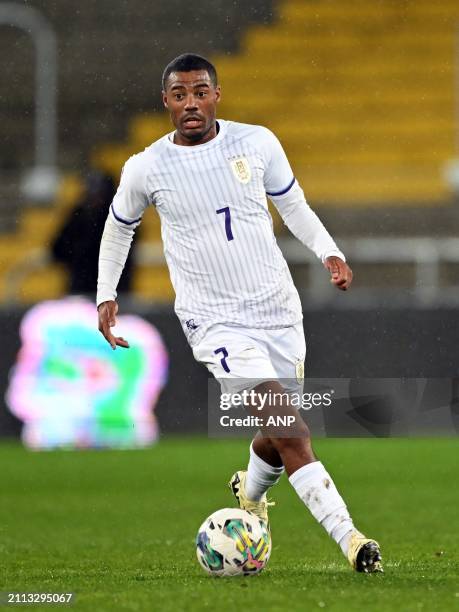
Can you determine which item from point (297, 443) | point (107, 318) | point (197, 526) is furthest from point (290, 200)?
point (197, 526)

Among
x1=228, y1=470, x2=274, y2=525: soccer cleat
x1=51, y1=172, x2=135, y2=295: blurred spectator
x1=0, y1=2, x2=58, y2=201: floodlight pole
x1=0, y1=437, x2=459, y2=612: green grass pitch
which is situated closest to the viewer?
x1=0, y1=437, x2=459, y2=612: green grass pitch

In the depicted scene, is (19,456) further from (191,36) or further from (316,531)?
(191,36)

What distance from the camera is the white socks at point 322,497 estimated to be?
486 centimetres

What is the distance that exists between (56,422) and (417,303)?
112 inches

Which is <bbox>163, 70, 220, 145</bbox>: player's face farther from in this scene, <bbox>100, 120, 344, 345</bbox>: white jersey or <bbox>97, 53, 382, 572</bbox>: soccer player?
<bbox>100, 120, 344, 345</bbox>: white jersey

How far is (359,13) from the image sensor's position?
1627 cm

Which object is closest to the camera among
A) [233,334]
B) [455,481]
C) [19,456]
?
[233,334]

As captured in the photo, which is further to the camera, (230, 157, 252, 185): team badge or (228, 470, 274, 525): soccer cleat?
(228, 470, 274, 525): soccer cleat

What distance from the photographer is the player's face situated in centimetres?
516

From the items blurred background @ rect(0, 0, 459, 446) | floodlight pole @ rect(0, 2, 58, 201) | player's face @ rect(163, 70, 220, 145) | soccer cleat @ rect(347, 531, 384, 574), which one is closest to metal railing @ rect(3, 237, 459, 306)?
blurred background @ rect(0, 0, 459, 446)

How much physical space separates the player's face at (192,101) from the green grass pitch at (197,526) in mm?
1550

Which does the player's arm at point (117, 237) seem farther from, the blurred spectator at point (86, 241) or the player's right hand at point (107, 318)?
the blurred spectator at point (86, 241)

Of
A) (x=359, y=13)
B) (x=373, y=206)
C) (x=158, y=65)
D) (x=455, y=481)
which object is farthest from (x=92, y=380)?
(x=359, y=13)

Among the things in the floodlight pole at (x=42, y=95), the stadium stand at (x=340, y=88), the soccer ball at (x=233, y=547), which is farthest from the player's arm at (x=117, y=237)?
the stadium stand at (x=340, y=88)
